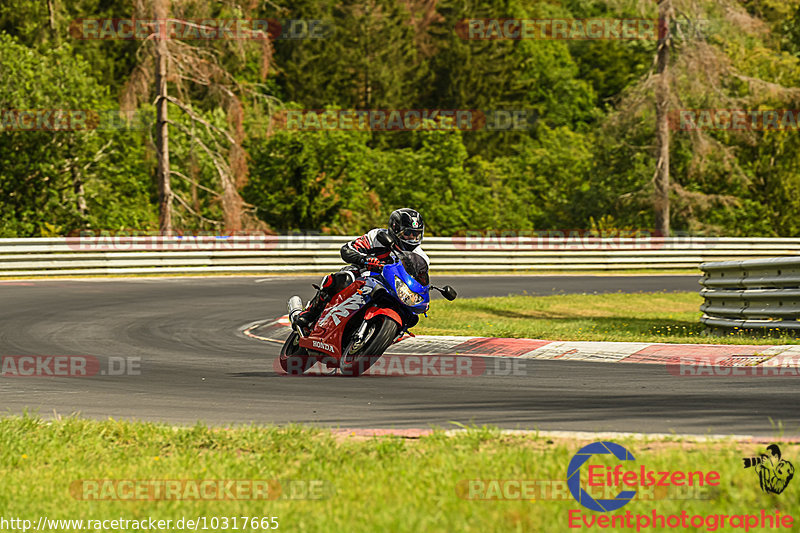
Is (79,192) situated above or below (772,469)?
above

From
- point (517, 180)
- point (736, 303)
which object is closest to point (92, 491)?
point (736, 303)

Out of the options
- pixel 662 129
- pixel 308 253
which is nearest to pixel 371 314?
pixel 308 253

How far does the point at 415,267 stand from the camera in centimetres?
999

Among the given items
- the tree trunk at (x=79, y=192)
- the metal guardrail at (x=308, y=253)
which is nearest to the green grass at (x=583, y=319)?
the metal guardrail at (x=308, y=253)

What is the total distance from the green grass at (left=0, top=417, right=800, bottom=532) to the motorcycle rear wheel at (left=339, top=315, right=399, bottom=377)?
8.94ft

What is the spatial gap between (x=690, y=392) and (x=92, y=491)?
5242 mm

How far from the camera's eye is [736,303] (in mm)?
14234

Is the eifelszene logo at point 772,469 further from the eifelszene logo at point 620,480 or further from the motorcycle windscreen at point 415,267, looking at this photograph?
the motorcycle windscreen at point 415,267

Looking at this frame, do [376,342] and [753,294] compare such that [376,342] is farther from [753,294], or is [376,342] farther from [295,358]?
[753,294]

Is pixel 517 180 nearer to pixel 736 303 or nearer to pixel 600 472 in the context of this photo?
pixel 736 303

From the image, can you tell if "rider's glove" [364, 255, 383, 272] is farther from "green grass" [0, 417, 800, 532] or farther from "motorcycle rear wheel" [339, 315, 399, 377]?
"green grass" [0, 417, 800, 532]

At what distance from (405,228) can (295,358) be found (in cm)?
207

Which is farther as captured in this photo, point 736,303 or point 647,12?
point 647,12

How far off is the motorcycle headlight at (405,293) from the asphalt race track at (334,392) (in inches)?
31.9
